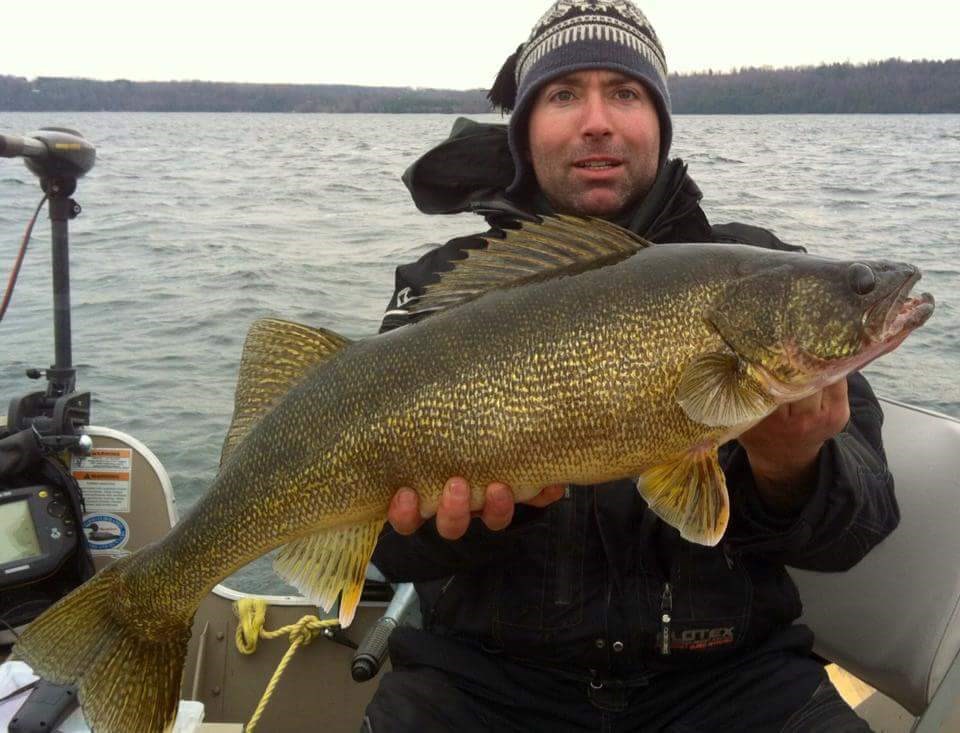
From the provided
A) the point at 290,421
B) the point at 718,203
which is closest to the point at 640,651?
the point at 290,421

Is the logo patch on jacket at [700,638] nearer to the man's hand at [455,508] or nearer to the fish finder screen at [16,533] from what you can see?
the man's hand at [455,508]

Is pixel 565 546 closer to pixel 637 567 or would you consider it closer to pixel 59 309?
pixel 637 567

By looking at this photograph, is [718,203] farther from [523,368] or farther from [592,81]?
[523,368]

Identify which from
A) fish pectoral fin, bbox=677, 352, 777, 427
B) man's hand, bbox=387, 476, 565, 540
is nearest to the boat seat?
fish pectoral fin, bbox=677, 352, 777, 427

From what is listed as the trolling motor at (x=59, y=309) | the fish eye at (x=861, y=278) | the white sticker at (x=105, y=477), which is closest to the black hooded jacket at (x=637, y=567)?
the fish eye at (x=861, y=278)

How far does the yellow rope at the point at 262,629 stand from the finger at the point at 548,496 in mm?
1599

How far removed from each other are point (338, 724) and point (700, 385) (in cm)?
261

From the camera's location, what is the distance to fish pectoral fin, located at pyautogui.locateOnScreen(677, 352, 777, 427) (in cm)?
221

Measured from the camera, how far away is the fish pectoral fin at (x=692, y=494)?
233cm

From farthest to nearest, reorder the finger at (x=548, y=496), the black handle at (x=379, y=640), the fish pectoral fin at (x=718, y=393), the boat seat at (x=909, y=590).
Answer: the black handle at (x=379, y=640) < the boat seat at (x=909, y=590) < the finger at (x=548, y=496) < the fish pectoral fin at (x=718, y=393)

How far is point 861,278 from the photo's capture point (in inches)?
88.5

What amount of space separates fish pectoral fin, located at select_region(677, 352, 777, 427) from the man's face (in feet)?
4.78

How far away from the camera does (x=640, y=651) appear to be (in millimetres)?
2680

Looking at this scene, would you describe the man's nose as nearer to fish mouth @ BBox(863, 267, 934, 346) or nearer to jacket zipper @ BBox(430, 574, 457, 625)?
fish mouth @ BBox(863, 267, 934, 346)
